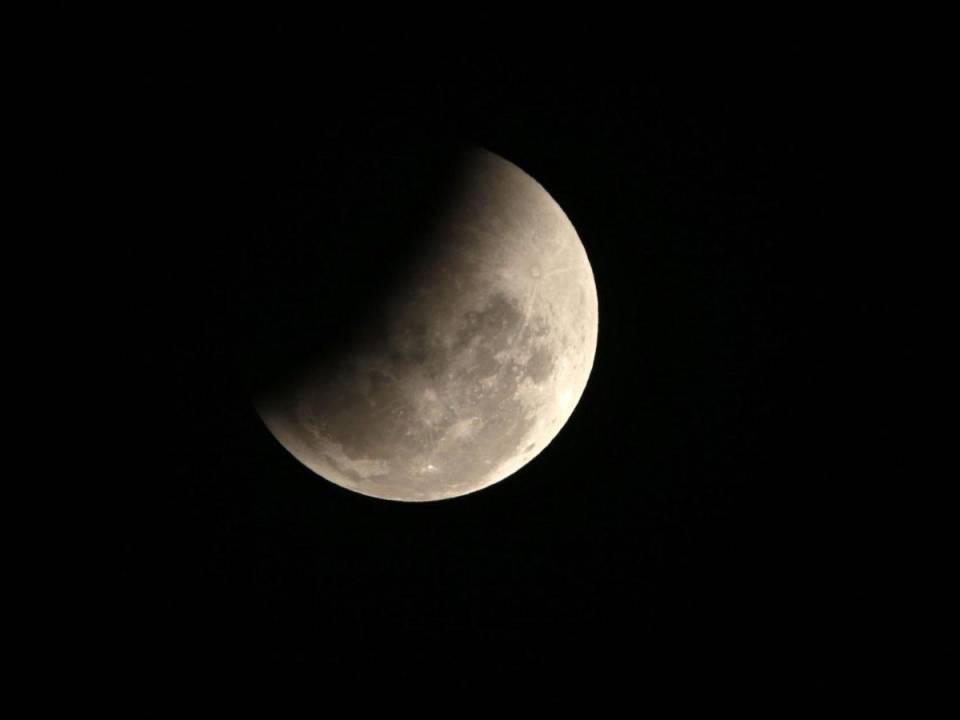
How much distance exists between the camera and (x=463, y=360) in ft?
10.6

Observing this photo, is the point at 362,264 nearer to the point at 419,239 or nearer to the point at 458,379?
the point at 419,239

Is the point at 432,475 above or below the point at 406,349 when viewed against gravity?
below

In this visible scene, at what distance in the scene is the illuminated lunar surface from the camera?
3.17 metres

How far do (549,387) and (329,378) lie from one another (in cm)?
113

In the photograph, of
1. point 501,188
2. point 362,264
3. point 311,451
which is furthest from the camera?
point 311,451

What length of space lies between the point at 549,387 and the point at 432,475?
782mm

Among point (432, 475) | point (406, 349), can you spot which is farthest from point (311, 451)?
point (406, 349)

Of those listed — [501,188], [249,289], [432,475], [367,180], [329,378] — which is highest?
[501,188]

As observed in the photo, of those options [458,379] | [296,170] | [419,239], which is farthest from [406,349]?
[296,170]

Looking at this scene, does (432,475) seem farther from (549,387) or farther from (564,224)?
(564,224)

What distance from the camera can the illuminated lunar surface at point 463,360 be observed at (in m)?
3.17

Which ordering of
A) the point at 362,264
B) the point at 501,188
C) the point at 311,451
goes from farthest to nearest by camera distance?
the point at 311,451 < the point at 501,188 < the point at 362,264

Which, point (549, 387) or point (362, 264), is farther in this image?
point (549, 387)

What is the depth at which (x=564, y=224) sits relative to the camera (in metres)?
3.73
